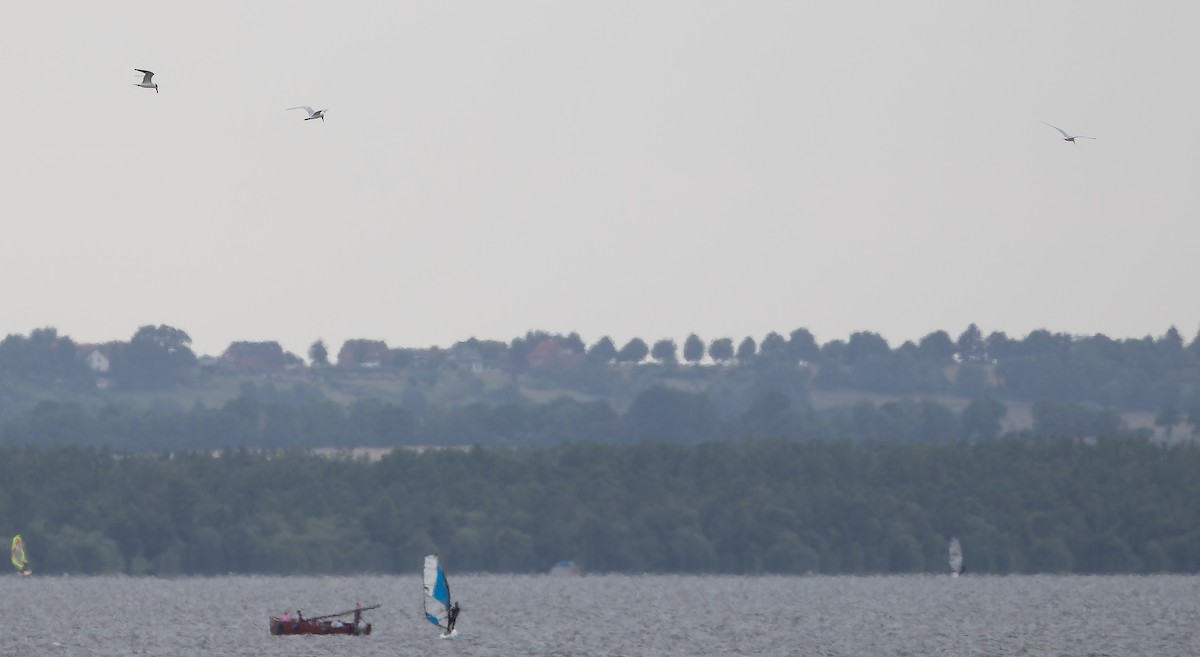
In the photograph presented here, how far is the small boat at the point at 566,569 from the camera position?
18375 centimetres

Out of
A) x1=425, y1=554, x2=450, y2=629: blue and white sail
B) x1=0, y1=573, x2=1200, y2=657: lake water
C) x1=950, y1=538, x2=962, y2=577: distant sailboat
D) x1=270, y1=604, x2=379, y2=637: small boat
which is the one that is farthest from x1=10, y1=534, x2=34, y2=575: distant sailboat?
x1=270, y1=604, x2=379, y2=637: small boat

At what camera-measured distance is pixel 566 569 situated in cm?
18450

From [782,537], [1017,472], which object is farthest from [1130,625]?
[1017,472]

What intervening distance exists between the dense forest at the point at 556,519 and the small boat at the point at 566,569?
32.6 inches

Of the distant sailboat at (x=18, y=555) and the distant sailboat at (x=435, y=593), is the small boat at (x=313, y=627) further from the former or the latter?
the distant sailboat at (x=18, y=555)

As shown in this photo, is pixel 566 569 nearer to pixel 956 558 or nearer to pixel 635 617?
pixel 956 558

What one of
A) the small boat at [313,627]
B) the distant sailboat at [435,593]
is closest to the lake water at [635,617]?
the small boat at [313,627]

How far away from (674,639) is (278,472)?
10225 centimetres

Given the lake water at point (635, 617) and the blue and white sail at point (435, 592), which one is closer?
the lake water at point (635, 617)

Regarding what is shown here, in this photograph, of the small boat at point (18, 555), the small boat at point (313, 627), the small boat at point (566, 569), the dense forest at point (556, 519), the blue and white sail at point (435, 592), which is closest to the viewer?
the small boat at point (313, 627)

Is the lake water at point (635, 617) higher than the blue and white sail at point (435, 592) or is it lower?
lower

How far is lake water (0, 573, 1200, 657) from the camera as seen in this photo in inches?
3575

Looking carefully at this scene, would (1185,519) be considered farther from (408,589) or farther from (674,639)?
(674,639)

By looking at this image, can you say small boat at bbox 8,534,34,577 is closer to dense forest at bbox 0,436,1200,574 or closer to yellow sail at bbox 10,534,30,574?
yellow sail at bbox 10,534,30,574
